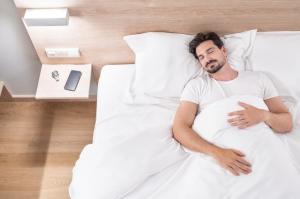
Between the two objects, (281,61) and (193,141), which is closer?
(193,141)

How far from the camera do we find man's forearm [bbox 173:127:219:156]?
157 cm

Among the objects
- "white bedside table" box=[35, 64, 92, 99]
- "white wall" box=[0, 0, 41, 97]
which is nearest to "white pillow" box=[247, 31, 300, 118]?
"white bedside table" box=[35, 64, 92, 99]

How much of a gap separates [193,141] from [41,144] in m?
1.18

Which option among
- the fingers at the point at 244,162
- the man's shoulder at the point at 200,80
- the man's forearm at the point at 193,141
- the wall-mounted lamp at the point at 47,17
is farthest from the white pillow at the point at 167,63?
the fingers at the point at 244,162

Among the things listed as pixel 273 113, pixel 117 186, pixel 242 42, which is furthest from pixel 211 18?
pixel 117 186

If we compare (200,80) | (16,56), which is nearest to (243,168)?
(200,80)

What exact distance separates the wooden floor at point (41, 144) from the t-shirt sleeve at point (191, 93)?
855 millimetres

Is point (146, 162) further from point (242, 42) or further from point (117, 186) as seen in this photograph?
point (242, 42)

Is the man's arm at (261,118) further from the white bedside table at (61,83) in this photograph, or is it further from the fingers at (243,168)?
the white bedside table at (61,83)

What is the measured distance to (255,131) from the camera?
5.16 feet

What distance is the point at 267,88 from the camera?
5.81ft

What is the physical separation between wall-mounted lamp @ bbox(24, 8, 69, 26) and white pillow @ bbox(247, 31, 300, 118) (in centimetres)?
100

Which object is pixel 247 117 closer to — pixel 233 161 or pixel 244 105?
pixel 244 105

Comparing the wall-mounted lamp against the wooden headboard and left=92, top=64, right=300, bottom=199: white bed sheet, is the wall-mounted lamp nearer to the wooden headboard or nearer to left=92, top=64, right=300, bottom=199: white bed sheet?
the wooden headboard
